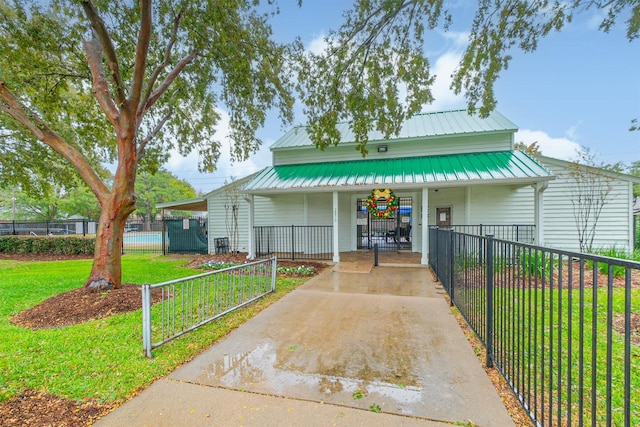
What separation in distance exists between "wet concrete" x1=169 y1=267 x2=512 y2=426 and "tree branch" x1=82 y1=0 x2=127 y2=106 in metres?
5.04

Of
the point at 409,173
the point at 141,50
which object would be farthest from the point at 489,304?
the point at 409,173

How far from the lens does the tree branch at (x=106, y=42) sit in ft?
16.2

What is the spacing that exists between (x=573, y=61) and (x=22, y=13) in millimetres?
12452

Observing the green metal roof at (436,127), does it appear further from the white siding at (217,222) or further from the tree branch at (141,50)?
the tree branch at (141,50)

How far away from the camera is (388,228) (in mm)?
13688

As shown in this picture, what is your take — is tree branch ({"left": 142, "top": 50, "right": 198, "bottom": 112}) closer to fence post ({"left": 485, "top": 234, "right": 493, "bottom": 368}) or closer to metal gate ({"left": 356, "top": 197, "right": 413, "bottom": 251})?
fence post ({"left": 485, "top": 234, "right": 493, "bottom": 368})

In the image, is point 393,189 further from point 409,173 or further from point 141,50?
point 141,50

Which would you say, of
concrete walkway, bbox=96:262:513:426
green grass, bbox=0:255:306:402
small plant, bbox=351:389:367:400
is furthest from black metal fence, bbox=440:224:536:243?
green grass, bbox=0:255:306:402

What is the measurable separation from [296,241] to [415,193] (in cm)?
544

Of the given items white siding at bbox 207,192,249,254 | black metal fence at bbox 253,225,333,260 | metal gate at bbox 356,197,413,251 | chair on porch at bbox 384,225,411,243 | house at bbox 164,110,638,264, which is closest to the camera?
house at bbox 164,110,638,264

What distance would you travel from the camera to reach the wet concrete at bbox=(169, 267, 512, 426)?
2498mm

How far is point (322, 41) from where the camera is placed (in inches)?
235

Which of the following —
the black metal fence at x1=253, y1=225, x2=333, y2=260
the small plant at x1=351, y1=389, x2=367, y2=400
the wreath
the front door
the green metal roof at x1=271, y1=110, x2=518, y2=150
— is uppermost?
the green metal roof at x1=271, y1=110, x2=518, y2=150

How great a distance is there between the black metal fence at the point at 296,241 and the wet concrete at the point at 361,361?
6.63 metres
